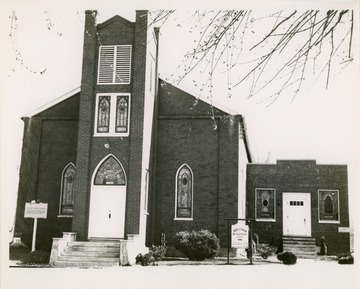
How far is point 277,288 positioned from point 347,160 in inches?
99.4

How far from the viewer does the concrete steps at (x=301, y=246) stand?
10109mm

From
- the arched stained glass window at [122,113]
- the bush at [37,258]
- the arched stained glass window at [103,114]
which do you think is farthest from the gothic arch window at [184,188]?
the bush at [37,258]

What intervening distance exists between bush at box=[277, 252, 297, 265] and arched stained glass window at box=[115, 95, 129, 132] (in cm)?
432

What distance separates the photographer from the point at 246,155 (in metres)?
12.5

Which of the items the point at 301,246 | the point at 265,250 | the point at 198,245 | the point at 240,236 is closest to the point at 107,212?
the point at 198,245

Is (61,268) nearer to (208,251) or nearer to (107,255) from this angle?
(107,255)

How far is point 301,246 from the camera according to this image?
1034 cm

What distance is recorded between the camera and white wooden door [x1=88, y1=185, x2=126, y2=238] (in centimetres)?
1164

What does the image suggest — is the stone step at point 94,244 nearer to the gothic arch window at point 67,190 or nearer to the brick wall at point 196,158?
the gothic arch window at point 67,190

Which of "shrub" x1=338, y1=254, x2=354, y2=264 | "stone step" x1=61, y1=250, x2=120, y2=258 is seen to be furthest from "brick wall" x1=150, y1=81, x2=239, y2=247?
"shrub" x1=338, y1=254, x2=354, y2=264

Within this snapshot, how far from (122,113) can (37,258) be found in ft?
11.7

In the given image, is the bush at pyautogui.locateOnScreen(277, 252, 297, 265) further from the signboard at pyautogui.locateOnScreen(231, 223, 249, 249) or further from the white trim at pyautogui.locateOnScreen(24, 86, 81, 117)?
the white trim at pyautogui.locateOnScreen(24, 86, 81, 117)

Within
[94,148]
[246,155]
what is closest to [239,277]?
[246,155]

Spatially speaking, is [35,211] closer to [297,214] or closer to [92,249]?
[92,249]
